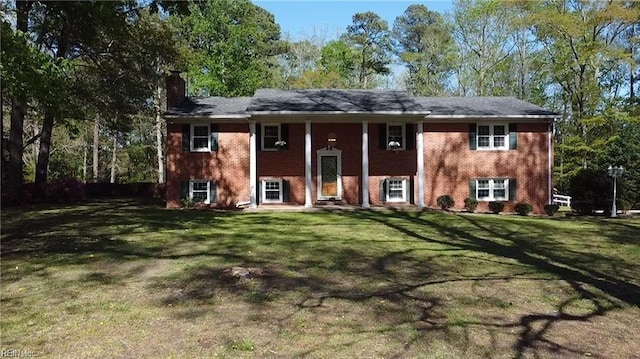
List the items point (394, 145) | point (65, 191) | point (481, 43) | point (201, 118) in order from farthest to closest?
point (481, 43) < point (65, 191) < point (394, 145) < point (201, 118)

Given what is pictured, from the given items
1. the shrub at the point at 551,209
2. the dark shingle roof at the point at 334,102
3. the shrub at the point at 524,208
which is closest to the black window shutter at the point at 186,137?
the dark shingle roof at the point at 334,102

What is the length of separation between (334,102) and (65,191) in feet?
41.9

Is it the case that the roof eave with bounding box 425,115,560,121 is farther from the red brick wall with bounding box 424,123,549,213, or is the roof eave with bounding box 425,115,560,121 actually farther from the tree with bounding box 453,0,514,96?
the tree with bounding box 453,0,514,96

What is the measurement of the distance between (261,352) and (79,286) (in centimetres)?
359

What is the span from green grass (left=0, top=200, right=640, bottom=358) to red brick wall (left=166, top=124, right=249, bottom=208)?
8.65m

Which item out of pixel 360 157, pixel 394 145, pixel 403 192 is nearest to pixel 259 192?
pixel 360 157

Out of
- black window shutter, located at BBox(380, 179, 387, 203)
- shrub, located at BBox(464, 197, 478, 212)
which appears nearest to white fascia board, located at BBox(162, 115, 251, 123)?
black window shutter, located at BBox(380, 179, 387, 203)

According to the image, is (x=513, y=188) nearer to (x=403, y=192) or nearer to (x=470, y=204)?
(x=470, y=204)

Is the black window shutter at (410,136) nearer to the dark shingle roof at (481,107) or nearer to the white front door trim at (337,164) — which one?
the dark shingle roof at (481,107)

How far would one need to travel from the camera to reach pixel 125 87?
2289cm

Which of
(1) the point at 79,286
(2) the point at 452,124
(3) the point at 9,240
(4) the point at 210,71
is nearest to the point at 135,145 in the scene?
(4) the point at 210,71

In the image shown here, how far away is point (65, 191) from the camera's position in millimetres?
21453

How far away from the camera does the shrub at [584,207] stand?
2120cm

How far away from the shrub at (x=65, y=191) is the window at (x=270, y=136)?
9291 millimetres
